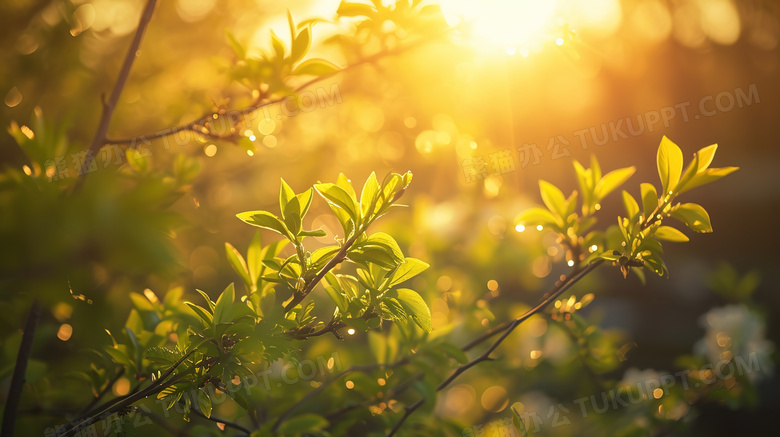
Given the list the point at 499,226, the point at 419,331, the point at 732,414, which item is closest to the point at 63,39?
the point at 419,331

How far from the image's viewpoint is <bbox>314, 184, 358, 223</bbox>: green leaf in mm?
635

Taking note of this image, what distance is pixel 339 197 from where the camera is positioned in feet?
2.10

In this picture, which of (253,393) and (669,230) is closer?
(669,230)

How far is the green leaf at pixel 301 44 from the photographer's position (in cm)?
89

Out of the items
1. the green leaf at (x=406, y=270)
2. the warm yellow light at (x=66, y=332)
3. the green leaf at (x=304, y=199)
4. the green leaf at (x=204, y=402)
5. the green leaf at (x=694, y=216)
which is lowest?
the green leaf at (x=204, y=402)

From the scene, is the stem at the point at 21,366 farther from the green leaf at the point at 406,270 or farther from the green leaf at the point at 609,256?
the green leaf at the point at 609,256

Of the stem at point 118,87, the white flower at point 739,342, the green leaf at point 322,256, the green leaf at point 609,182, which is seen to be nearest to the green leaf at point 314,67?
the stem at point 118,87

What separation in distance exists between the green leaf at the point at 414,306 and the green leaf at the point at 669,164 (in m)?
0.40

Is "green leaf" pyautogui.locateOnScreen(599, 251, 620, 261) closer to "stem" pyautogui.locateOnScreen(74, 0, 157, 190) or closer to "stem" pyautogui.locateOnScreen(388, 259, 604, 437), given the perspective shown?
"stem" pyautogui.locateOnScreen(388, 259, 604, 437)

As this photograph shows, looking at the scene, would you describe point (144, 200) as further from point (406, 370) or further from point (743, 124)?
point (743, 124)

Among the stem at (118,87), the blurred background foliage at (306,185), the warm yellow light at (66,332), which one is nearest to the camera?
the blurred background foliage at (306,185)

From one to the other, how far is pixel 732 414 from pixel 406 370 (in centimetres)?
374

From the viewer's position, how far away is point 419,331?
3.54 feet

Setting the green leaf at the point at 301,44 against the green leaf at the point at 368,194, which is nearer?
the green leaf at the point at 368,194
